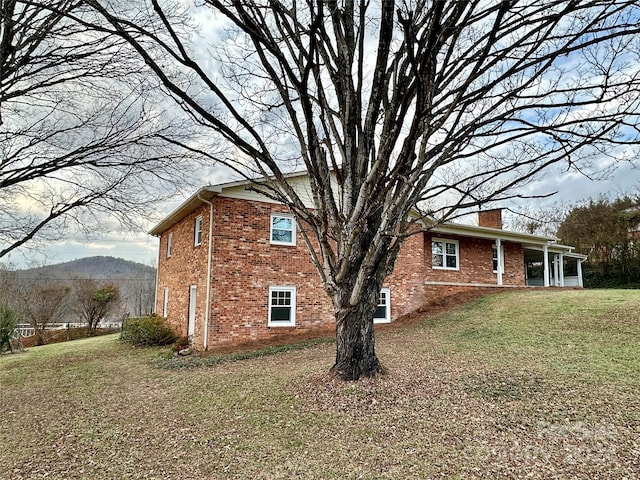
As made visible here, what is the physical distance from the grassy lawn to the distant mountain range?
21.0 meters

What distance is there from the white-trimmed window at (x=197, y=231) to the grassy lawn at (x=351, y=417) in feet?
15.3

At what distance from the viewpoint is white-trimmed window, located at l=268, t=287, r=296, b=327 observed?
1205cm

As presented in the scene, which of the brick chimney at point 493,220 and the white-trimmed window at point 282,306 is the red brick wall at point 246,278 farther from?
the brick chimney at point 493,220

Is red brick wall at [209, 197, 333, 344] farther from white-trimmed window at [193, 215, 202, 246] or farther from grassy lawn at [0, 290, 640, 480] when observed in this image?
grassy lawn at [0, 290, 640, 480]

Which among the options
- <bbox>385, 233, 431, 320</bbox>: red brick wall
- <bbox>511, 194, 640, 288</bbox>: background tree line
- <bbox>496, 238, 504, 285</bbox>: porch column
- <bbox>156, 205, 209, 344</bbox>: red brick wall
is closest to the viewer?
<bbox>156, 205, 209, 344</bbox>: red brick wall

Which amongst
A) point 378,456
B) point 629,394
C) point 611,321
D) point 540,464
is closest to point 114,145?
point 378,456

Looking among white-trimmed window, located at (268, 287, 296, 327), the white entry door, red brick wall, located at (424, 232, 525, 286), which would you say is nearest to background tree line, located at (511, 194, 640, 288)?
red brick wall, located at (424, 232, 525, 286)

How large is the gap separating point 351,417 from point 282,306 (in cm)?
742

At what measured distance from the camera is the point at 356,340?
6.01 metres

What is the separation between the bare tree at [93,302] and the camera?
24.9 m

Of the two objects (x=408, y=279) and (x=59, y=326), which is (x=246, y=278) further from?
(x=59, y=326)

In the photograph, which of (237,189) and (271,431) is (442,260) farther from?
(271,431)

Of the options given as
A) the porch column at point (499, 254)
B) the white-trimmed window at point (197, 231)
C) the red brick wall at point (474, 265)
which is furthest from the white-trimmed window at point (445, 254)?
the white-trimmed window at point (197, 231)

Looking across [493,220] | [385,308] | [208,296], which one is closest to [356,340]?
[208,296]
